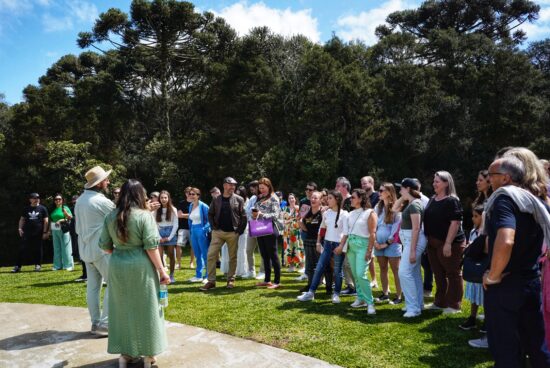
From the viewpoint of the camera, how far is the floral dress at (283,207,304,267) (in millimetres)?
9648

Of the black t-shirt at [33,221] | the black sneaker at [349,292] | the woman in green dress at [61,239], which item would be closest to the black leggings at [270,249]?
the black sneaker at [349,292]

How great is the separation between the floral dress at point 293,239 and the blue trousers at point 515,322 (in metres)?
6.47

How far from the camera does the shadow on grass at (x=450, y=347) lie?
14.0ft

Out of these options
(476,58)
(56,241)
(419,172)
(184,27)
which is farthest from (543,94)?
(56,241)

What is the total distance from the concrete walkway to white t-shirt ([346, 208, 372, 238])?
2.20 meters

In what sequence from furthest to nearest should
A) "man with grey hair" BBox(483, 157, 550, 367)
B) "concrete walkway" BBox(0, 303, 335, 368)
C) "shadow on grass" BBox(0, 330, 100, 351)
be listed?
"shadow on grass" BBox(0, 330, 100, 351), "concrete walkway" BBox(0, 303, 335, 368), "man with grey hair" BBox(483, 157, 550, 367)

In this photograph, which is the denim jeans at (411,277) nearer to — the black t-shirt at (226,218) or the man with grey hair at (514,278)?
the man with grey hair at (514,278)

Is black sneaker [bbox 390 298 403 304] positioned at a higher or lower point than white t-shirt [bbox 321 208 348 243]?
lower

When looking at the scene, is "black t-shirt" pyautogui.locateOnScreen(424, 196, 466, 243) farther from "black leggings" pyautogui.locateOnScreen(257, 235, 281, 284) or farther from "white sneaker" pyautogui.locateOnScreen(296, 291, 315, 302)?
"black leggings" pyautogui.locateOnScreen(257, 235, 281, 284)

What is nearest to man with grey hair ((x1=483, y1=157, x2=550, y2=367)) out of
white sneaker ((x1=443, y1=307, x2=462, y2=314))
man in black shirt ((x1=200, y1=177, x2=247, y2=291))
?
white sneaker ((x1=443, y1=307, x2=462, y2=314))

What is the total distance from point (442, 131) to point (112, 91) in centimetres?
2097

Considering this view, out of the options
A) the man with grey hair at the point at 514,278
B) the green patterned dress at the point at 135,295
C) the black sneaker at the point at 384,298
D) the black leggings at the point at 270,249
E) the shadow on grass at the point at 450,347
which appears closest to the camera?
the man with grey hair at the point at 514,278

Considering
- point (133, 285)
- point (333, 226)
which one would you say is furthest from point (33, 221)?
point (133, 285)

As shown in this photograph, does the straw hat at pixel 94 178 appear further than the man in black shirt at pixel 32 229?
No
